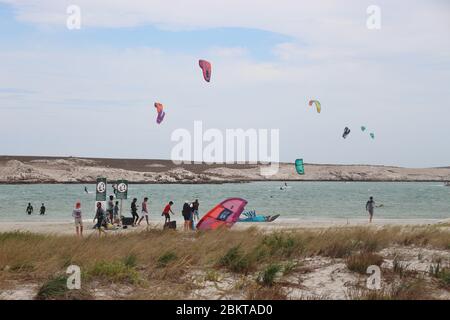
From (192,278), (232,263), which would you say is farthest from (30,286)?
(232,263)

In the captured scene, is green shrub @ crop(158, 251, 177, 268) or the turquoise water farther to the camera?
the turquoise water

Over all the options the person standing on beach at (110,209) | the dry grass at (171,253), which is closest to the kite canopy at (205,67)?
the person standing on beach at (110,209)

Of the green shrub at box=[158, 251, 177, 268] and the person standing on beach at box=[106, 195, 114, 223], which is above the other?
the green shrub at box=[158, 251, 177, 268]

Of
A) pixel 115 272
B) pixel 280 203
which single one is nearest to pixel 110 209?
pixel 115 272

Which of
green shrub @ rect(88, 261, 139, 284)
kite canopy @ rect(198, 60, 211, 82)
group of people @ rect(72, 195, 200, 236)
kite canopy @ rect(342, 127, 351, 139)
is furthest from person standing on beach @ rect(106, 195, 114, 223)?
kite canopy @ rect(342, 127, 351, 139)

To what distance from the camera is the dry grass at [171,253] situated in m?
8.88

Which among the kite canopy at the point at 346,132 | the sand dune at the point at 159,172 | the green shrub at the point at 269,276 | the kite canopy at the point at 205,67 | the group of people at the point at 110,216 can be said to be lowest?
the sand dune at the point at 159,172

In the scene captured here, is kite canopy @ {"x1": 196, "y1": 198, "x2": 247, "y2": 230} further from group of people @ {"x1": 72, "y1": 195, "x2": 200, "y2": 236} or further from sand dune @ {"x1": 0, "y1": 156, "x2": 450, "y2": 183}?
sand dune @ {"x1": 0, "y1": 156, "x2": 450, "y2": 183}

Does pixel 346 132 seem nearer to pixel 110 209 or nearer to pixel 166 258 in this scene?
pixel 110 209

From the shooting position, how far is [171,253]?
10078mm

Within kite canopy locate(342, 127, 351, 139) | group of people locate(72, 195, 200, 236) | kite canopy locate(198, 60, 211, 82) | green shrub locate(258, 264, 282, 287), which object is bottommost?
group of people locate(72, 195, 200, 236)

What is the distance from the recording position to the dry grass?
29.1ft

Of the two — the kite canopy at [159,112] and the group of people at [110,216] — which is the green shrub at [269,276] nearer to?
the group of people at [110,216]
